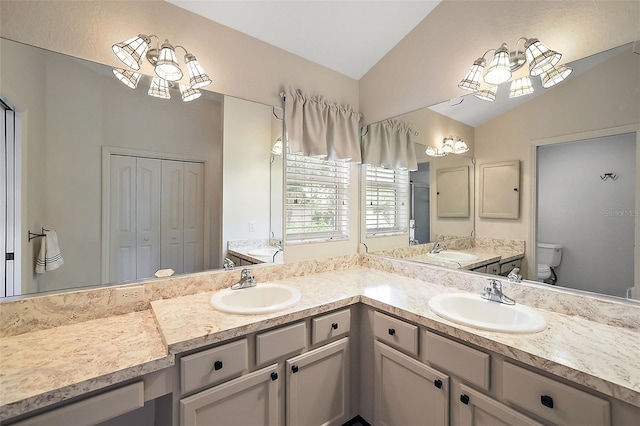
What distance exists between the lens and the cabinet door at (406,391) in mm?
1259

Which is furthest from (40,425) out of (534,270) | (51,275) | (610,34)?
(610,34)

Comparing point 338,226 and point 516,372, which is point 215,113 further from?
point 516,372

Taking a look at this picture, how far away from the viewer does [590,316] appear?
124cm

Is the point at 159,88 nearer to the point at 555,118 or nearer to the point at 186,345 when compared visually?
the point at 186,345

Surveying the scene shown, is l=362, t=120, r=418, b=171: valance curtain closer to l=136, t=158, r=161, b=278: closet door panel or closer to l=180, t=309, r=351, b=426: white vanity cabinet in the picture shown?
l=180, t=309, r=351, b=426: white vanity cabinet

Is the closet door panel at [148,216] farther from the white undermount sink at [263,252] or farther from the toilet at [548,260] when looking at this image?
the toilet at [548,260]

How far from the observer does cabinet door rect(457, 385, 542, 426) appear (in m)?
1.02

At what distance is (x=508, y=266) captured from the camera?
1551mm

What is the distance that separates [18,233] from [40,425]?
809 millimetres

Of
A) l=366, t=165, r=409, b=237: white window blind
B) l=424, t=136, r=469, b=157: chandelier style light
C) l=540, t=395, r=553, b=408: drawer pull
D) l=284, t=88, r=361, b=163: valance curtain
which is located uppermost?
l=284, t=88, r=361, b=163: valance curtain

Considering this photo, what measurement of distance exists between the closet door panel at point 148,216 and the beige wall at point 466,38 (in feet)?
5.47

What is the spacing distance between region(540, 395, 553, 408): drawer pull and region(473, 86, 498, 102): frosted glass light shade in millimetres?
1481

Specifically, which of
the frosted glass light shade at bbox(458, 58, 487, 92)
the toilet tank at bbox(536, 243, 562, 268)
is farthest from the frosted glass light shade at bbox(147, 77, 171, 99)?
the toilet tank at bbox(536, 243, 562, 268)

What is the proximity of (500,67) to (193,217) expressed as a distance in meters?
1.90
